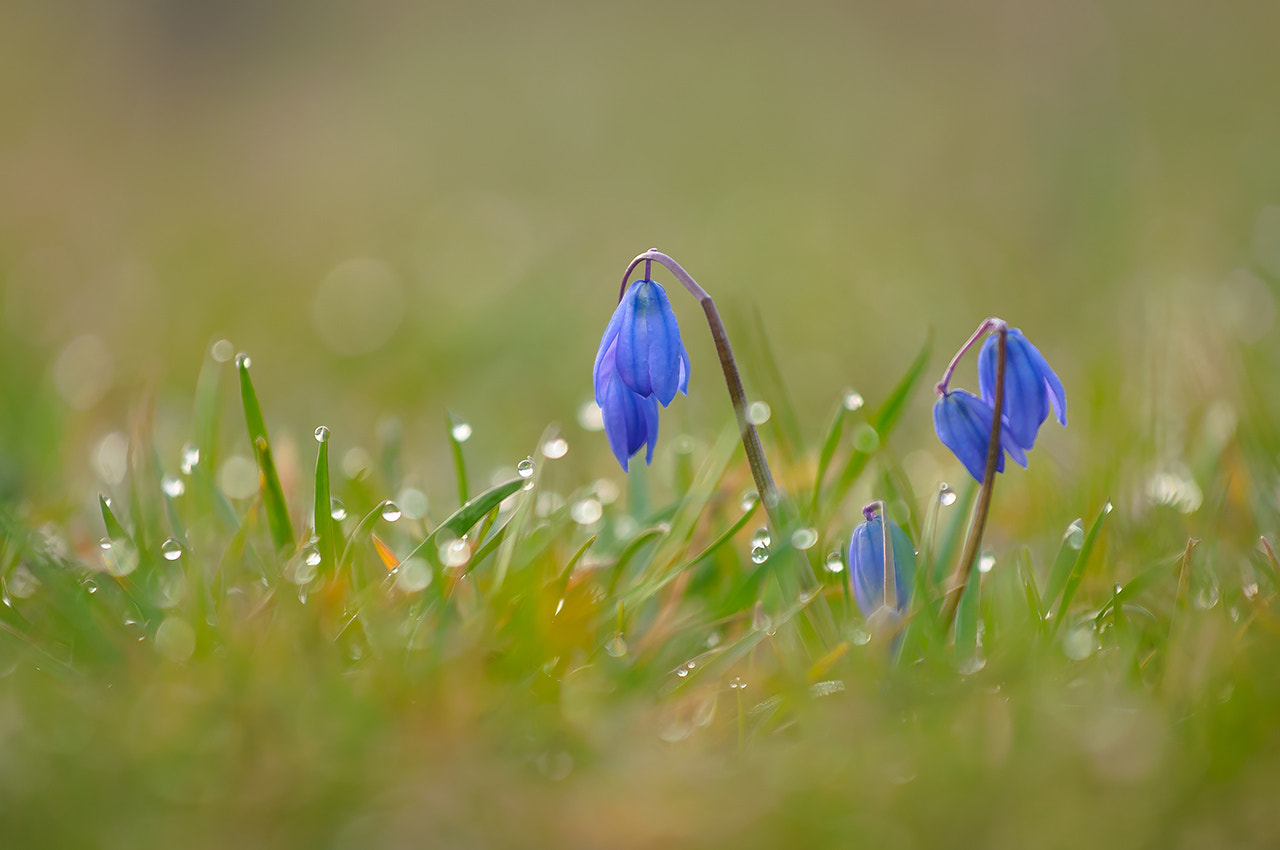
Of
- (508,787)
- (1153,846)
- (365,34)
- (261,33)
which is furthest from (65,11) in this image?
(1153,846)

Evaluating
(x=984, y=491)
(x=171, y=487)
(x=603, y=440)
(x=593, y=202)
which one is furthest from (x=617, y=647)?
(x=593, y=202)

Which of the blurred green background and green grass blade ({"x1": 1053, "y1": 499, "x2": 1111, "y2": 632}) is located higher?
the blurred green background

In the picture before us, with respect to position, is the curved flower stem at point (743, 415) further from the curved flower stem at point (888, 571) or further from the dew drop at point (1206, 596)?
the dew drop at point (1206, 596)

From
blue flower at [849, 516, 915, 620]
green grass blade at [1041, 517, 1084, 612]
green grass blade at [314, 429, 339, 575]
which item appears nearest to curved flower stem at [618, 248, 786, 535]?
blue flower at [849, 516, 915, 620]

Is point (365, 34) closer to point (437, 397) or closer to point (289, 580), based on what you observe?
point (437, 397)

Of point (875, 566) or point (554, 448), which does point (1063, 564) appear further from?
point (554, 448)

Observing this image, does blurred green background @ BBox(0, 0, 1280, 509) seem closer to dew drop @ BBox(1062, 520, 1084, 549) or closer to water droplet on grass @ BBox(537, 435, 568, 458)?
water droplet on grass @ BBox(537, 435, 568, 458)

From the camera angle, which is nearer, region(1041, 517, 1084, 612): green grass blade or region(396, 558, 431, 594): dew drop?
region(396, 558, 431, 594): dew drop
